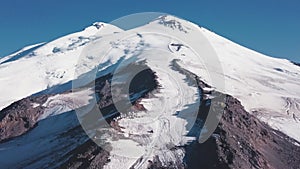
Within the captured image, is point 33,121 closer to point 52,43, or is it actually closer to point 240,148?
point 240,148

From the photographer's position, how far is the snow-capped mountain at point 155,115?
143 feet

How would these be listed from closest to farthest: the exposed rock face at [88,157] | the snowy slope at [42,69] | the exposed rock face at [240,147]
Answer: the exposed rock face at [88,157] < the exposed rock face at [240,147] < the snowy slope at [42,69]

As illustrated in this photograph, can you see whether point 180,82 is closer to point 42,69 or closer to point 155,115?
point 155,115

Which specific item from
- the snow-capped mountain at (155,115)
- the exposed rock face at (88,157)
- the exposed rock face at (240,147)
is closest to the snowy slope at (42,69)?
the snow-capped mountain at (155,115)

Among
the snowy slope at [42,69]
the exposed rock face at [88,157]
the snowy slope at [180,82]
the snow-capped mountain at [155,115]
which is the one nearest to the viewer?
the exposed rock face at [88,157]

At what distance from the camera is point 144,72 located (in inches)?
2837

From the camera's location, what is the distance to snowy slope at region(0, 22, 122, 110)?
4154 inches

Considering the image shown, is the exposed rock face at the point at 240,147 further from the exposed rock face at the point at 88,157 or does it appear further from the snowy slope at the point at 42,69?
the snowy slope at the point at 42,69

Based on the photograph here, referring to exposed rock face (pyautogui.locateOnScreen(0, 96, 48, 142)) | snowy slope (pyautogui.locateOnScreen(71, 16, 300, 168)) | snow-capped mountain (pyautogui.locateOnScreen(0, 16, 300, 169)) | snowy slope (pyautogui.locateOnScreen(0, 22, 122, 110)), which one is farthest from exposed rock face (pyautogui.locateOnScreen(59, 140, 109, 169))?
snowy slope (pyautogui.locateOnScreen(0, 22, 122, 110))

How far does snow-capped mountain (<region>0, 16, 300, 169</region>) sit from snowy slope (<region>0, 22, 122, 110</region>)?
0.63m

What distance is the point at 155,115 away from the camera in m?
52.0

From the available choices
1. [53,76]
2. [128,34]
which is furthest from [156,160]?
[128,34]

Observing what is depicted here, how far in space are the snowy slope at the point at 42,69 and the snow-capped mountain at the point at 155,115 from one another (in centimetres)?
63

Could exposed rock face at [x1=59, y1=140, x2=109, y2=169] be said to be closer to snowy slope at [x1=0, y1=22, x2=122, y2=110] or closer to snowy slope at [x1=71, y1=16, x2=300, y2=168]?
snowy slope at [x1=71, y1=16, x2=300, y2=168]
